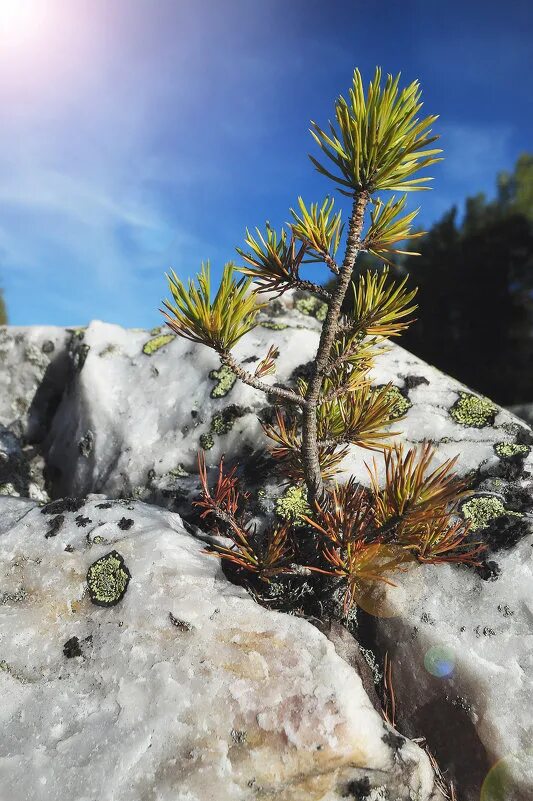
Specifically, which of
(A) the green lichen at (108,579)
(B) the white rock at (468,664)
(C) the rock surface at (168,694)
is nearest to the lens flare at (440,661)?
(B) the white rock at (468,664)

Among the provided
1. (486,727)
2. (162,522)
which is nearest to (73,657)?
(162,522)

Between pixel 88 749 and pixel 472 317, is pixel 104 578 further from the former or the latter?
pixel 472 317

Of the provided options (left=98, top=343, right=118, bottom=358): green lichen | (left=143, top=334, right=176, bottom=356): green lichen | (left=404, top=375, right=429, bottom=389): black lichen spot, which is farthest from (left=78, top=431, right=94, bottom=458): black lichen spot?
(left=404, top=375, right=429, bottom=389): black lichen spot

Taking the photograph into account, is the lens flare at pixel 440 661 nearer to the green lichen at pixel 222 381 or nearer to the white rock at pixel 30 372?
the green lichen at pixel 222 381

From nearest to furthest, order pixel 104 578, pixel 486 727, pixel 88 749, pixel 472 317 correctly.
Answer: pixel 88 749 → pixel 486 727 → pixel 104 578 → pixel 472 317

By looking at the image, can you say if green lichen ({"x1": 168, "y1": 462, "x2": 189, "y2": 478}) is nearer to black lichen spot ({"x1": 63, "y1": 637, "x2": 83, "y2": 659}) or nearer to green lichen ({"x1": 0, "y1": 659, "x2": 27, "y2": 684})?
black lichen spot ({"x1": 63, "y1": 637, "x2": 83, "y2": 659})

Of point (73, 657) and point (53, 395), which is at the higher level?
point (53, 395)
